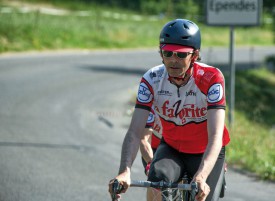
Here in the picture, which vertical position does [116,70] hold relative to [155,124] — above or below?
below

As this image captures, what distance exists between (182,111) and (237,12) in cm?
911

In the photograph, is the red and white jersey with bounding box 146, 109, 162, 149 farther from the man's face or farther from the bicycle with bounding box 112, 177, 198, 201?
the bicycle with bounding box 112, 177, 198, 201

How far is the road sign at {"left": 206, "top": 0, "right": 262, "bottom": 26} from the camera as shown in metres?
13.8

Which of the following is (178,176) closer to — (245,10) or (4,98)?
(245,10)

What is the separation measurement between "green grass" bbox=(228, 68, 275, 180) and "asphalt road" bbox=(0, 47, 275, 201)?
0.46 m

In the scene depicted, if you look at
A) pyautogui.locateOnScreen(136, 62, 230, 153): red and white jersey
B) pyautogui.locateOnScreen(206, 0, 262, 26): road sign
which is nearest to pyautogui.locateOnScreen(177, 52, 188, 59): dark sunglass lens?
pyautogui.locateOnScreen(136, 62, 230, 153): red and white jersey

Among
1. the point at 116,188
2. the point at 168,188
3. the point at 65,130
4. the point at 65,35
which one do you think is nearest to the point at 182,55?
the point at 168,188

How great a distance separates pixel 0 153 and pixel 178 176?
21.9 feet

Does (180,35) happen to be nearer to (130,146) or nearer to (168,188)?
(130,146)

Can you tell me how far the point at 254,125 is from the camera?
57.2 feet

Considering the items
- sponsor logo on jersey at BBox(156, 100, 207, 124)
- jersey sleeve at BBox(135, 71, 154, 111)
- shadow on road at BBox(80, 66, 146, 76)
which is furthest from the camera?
shadow on road at BBox(80, 66, 146, 76)

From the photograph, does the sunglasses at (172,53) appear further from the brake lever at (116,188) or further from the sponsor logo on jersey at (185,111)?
the brake lever at (116,188)

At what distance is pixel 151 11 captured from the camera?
73.2 meters

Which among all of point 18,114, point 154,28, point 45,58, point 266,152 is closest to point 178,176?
point 266,152
